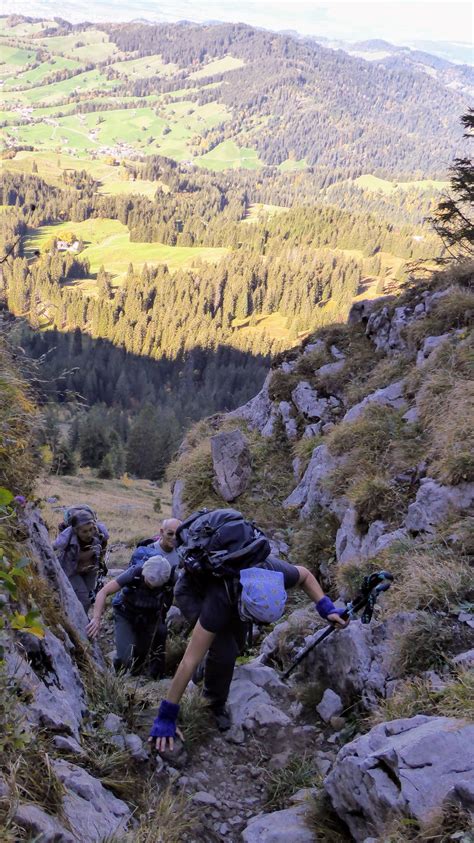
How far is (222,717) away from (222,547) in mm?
1570

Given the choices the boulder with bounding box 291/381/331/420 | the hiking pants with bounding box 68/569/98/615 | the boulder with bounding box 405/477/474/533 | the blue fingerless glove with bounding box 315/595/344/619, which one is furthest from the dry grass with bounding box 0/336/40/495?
the boulder with bounding box 291/381/331/420

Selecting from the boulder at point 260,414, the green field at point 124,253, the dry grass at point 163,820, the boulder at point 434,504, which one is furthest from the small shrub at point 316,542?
the green field at point 124,253

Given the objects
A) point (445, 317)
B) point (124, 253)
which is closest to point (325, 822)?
point (445, 317)

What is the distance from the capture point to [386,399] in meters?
10.6

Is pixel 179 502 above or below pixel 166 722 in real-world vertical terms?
below

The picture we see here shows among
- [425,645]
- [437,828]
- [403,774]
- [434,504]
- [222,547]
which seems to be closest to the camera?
[437,828]

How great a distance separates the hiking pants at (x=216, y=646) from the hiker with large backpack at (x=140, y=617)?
0.93 metres

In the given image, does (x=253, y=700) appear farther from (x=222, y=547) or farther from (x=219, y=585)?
(x=222, y=547)

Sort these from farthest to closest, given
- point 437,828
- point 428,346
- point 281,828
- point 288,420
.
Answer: point 288,420
point 428,346
point 281,828
point 437,828

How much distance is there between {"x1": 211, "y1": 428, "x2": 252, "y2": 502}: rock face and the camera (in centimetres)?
1215

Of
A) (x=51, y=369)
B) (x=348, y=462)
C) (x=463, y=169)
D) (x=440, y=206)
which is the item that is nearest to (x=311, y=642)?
(x=348, y=462)

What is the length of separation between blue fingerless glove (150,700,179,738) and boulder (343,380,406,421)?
23.5 feet

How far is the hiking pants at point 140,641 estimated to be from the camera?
5.58 meters

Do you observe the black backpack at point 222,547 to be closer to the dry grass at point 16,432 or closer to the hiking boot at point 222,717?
the hiking boot at point 222,717
